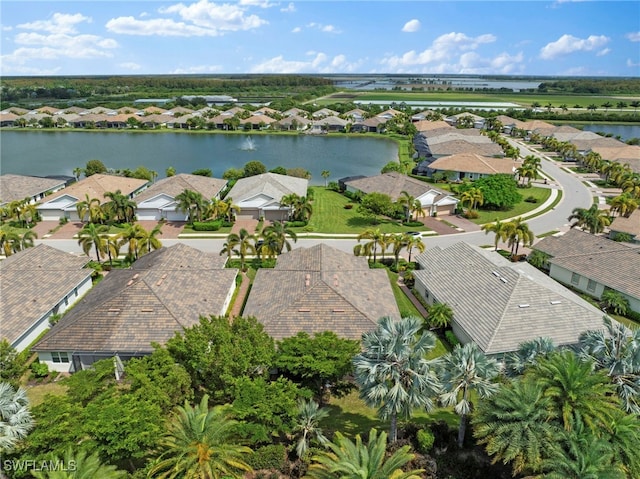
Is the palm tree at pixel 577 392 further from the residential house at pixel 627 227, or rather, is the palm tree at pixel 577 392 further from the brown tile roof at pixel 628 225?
the brown tile roof at pixel 628 225

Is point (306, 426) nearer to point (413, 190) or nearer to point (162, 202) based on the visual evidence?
point (162, 202)

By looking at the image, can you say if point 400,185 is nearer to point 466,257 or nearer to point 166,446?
point 466,257

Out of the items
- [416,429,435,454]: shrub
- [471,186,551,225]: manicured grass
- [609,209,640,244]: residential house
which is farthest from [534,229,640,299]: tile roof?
[416,429,435,454]: shrub

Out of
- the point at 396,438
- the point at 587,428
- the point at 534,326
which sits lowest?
the point at 396,438

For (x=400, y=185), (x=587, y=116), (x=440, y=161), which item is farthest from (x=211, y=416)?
(x=587, y=116)

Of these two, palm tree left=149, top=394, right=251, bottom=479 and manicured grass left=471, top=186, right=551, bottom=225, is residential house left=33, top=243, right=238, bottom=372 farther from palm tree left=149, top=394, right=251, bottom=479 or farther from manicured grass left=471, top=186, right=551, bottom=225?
manicured grass left=471, top=186, right=551, bottom=225

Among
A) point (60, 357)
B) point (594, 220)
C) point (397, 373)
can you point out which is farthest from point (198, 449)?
point (594, 220)
